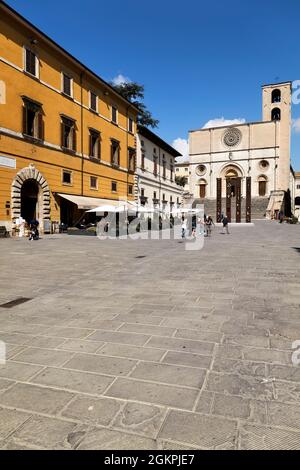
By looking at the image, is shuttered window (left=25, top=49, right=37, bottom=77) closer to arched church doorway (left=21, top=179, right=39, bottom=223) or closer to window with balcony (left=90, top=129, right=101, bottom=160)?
arched church doorway (left=21, top=179, right=39, bottom=223)

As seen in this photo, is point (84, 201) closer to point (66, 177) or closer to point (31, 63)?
point (66, 177)

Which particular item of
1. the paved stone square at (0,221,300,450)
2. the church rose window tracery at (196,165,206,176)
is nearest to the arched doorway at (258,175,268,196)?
the church rose window tracery at (196,165,206,176)

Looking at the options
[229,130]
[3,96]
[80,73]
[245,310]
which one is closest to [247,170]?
[229,130]

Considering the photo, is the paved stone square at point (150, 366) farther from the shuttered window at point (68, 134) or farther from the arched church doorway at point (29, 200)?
the shuttered window at point (68, 134)

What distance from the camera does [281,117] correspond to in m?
64.1

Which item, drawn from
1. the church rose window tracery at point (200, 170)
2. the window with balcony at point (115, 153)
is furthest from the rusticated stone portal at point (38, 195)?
the church rose window tracery at point (200, 170)

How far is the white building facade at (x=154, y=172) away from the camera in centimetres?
3822

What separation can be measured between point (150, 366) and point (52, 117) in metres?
23.4

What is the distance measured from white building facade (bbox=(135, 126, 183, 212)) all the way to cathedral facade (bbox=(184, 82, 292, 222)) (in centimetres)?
1330

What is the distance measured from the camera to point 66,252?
13.6 meters

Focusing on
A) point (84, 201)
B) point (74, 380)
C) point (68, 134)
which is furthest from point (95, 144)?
point (74, 380)

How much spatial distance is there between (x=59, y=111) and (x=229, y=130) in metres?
50.1

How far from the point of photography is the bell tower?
206 feet
